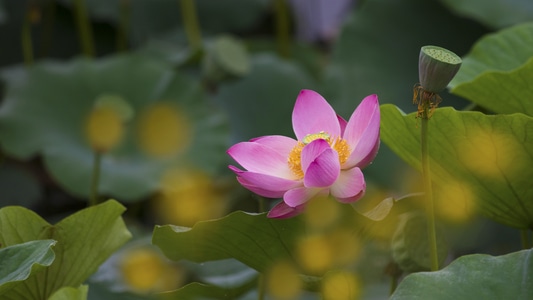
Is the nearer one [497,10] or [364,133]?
[364,133]

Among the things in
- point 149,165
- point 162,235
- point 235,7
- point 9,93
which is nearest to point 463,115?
point 162,235

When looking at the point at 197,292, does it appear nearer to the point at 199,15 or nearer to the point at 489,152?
the point at 489,152

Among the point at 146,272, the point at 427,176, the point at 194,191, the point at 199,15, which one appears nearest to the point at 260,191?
the point at 427,176

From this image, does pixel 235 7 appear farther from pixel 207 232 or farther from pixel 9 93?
pixel 207 232

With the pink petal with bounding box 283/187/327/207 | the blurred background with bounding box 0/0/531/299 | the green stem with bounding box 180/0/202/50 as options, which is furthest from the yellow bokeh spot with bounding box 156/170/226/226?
the pink petal with bounding box 283/187/327/207

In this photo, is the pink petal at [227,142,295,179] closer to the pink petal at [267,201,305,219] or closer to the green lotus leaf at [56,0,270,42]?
the pink petal at [267,201,305,219]

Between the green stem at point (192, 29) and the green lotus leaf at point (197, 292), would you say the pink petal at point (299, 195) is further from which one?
the green stem at point (192, 29)
